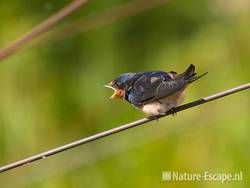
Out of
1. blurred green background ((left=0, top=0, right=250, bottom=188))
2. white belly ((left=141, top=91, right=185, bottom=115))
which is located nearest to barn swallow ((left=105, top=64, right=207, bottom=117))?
white belly ((left=141, top=91, right=185, bottom=115))

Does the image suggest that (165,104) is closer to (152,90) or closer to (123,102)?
(152,90)

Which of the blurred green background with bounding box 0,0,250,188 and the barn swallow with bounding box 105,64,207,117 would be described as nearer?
the barn swallow with bounding box 105,64,207,117

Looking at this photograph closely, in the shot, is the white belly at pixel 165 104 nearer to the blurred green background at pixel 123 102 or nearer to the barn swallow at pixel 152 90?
the barn swallow at pixel 152 90

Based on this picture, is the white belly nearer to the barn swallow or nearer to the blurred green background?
the barn swallow

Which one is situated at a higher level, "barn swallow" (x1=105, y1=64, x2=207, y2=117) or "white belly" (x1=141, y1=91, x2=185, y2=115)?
"barn swallow" (x1=105, y1=64, x2=207, y2=117)

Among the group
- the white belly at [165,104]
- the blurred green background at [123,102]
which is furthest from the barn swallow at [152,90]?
the blurred green background at [123,102]

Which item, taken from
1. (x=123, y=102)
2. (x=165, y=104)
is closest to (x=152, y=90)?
(x=165, y=104)

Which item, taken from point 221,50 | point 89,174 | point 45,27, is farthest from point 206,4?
point 45,27

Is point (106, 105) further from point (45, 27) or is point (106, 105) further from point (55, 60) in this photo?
point (45, 27)
